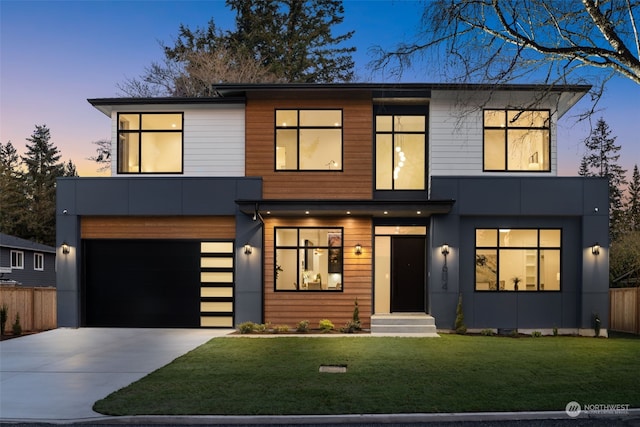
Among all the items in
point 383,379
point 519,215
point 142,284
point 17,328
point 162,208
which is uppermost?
point 162,208

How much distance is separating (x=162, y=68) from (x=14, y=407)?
26007 mm

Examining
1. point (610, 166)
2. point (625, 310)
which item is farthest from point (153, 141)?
point (610, 166)

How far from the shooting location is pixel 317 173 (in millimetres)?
15430

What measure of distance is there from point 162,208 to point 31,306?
186 inches

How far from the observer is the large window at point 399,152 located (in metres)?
15.7

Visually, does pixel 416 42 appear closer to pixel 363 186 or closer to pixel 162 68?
pixel 363 186

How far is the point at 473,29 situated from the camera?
334 inches

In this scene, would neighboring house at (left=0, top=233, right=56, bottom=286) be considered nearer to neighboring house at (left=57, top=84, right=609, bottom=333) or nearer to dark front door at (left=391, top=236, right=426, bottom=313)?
neighboring house at (left=57, top=84, right=609, bottom=333)

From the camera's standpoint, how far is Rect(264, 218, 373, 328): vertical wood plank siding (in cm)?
1527

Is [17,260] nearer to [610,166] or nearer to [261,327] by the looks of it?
[261,327]

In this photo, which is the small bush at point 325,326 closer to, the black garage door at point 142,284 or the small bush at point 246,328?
the small bush at point 246,328

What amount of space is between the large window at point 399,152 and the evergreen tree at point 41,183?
119 ft

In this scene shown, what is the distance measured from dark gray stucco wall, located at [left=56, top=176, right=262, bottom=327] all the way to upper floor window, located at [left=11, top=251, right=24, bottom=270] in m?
18.2

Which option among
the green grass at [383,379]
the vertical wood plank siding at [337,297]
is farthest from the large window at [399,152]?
the green grass at [383,379]
